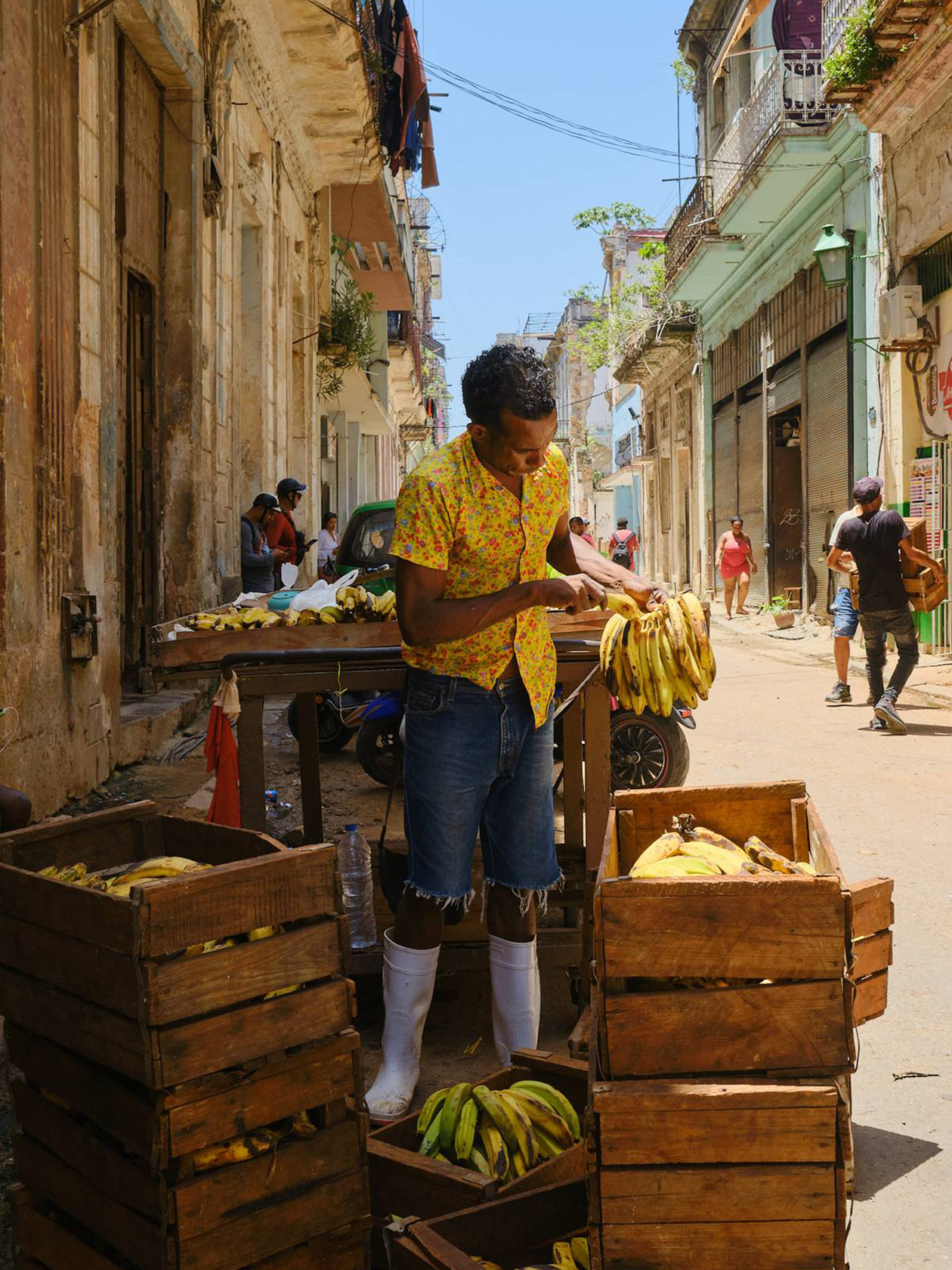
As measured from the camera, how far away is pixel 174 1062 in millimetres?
2172

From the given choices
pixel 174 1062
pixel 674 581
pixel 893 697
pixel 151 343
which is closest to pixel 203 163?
pixel 151 343

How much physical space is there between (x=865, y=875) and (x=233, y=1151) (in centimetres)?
392

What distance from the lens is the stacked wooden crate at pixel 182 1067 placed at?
218 cm

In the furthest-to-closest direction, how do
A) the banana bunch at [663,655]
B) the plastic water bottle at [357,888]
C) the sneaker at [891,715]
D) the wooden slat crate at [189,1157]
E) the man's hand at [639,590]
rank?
the sneaker at [891,715]
the banana bunch at [663,655]
the plastic water bottle at [357,888]
the man's hand at [639,590]
the wooden slat crate at [189,1157]

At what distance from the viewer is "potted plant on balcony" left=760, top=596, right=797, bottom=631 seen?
19.6 meters

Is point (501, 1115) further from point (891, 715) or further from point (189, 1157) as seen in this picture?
point (891, 715)

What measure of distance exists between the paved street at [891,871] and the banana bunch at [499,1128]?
27.0 inches

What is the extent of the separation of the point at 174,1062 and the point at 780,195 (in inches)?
784

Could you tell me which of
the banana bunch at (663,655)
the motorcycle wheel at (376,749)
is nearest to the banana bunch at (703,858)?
the banana bunch at (663,655)

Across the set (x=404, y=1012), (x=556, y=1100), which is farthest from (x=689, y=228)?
(x=556, y=1100)

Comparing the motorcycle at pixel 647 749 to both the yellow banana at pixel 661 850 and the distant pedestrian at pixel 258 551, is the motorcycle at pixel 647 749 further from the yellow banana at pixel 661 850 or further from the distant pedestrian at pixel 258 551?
the yellow banana at pixel 661 850

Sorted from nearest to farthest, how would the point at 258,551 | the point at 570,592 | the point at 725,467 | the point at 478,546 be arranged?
the point at 570,592 < the point at 478,546 < the point at 258,551 < the point at 725,467

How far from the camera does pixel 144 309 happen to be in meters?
9.27

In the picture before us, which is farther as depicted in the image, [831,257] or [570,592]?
[831,257]
